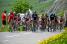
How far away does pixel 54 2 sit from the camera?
13.8m

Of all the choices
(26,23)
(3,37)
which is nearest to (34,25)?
(26,23)

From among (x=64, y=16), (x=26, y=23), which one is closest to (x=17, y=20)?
(x=26, y=23)

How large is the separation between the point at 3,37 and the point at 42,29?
0.97 m

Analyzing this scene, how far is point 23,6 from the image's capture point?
14008mm

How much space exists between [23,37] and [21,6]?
737 mm

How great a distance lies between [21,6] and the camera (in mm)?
14008

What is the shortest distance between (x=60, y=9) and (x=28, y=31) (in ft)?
3.09

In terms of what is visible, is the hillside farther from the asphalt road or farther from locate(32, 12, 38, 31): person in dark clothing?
the asphalt road

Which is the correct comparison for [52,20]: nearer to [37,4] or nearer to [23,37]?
[37,4]

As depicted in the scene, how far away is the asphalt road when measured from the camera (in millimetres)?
13484

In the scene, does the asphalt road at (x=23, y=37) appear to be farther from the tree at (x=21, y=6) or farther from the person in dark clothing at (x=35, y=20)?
the tree at (x=21, y=6)

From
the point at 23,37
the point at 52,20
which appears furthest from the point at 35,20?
the point at 23,37

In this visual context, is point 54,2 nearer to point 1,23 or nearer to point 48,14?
point 48,14

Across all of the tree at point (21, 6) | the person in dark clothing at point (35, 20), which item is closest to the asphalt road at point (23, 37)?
the person in dark clothing at point (35, 20)
